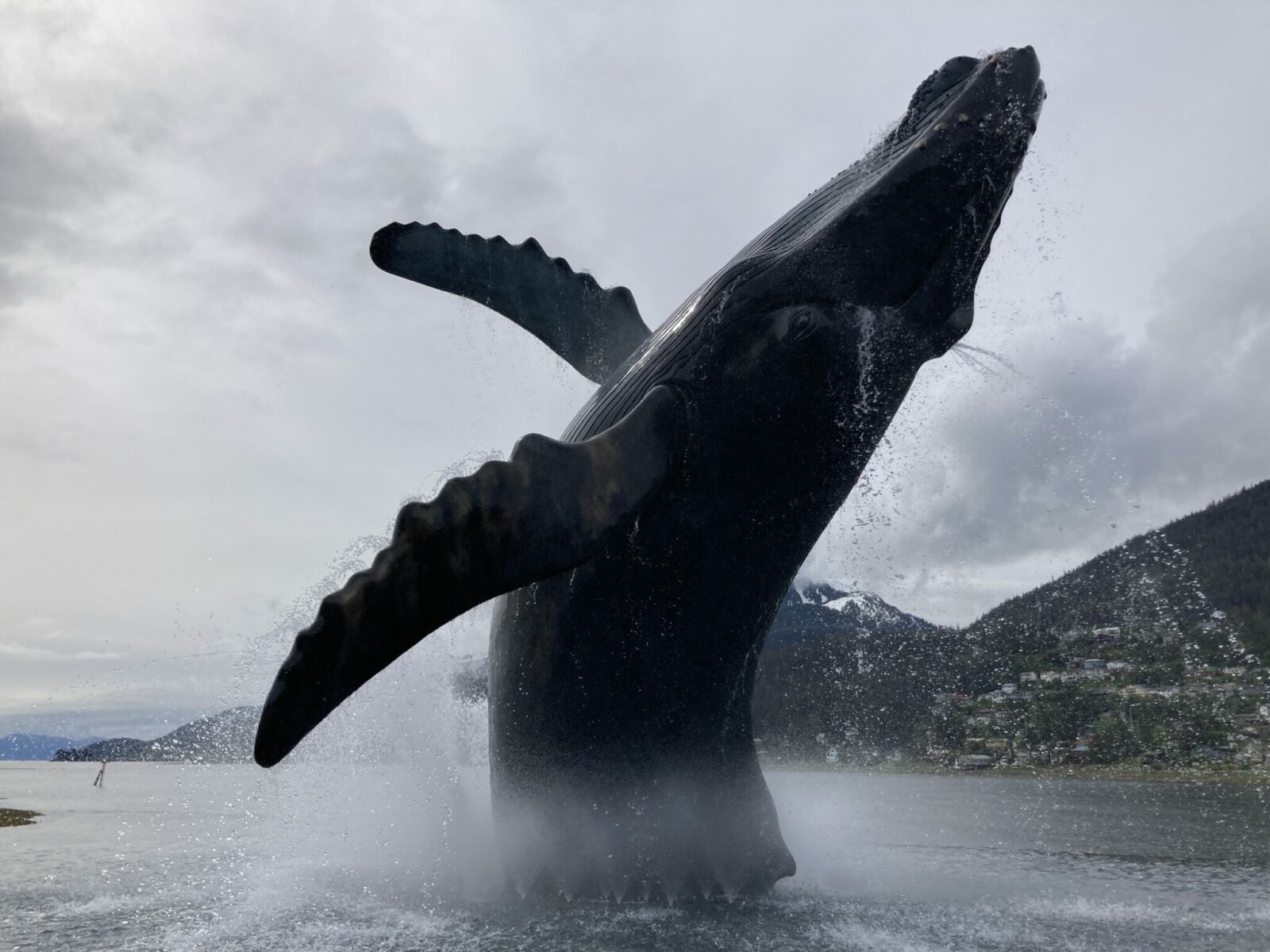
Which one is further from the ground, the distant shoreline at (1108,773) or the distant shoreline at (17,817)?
the distant shoreline at (17,817)

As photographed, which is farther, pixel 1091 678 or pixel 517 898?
pixel 1091 678

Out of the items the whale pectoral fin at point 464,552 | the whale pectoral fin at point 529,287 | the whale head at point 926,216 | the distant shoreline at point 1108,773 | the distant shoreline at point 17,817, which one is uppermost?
the whale pectoral fin at point 529,287

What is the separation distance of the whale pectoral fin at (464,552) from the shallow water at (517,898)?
223 cm

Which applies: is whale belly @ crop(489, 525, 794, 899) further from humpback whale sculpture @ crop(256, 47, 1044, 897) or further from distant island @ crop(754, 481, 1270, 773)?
distant island @ crop(754, 481, 1270, 773)

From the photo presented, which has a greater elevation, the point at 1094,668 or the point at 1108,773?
the point at 1094,668

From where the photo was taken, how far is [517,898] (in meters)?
7.82

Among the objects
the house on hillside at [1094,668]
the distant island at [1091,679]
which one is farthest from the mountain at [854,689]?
the house on hillside at [1094,668]

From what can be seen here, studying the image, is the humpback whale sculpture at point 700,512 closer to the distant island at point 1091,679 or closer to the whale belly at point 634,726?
the whale belly at point 634,726

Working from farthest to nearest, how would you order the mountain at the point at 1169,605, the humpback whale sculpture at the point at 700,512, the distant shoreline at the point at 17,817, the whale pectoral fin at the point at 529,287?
the mountain at the point at 1169,605 < the distant shoreline at the point at 17,817 < the whale pectoral fin at the point at 529,287 < the humpback whale sculpture at the point at 700,512

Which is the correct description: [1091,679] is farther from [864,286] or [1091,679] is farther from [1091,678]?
[864,286]

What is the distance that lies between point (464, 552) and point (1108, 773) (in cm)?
9941

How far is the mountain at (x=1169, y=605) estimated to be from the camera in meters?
94.4

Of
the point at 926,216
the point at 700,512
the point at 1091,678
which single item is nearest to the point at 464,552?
the point at 700,512

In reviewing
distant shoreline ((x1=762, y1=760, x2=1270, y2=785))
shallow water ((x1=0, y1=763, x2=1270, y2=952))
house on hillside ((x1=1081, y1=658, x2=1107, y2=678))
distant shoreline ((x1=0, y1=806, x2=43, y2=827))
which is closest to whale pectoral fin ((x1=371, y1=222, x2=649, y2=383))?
shallow water ((x1=0, y1=763, x2=1270, y2=952))
